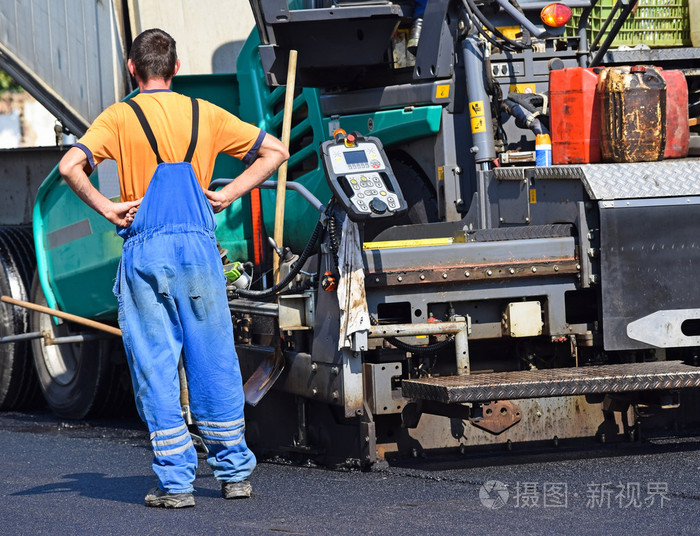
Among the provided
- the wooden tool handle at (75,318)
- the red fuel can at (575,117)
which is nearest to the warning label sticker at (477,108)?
the red fuel can at (575,117)

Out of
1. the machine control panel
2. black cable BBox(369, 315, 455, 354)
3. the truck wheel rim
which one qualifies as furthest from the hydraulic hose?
the truck wheel rim

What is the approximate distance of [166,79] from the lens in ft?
15.5

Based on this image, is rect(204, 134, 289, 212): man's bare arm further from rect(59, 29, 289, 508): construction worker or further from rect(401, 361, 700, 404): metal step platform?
rect(401, 361, 700, 404): metal step platform

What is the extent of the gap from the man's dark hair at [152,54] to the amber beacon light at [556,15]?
72.4 inches

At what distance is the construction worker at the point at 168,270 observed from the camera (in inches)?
179

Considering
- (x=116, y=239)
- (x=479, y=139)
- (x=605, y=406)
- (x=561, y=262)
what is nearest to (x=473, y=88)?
(x=479, y=139)

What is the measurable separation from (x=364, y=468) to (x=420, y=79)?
177cm

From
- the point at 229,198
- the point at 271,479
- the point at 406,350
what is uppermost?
the point at 229,198

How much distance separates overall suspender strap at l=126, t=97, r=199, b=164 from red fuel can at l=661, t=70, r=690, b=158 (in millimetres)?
1994

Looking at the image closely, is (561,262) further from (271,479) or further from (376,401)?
(271,479)

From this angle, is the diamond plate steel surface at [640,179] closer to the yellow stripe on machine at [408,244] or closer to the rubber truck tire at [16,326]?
the yellow stripe on machine at [408,244]

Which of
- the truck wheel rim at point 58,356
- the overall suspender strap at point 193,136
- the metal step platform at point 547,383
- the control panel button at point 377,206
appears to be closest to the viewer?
the overall suspender strap at point 193,136

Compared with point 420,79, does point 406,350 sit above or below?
below

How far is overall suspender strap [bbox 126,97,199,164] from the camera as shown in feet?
15.0
